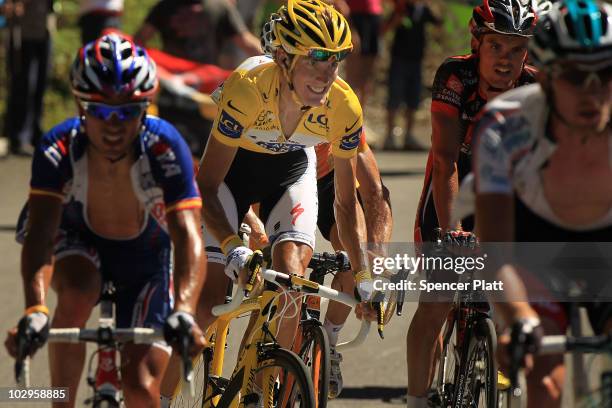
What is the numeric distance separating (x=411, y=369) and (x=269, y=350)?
39.5 inches

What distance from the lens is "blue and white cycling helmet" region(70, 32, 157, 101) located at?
561cm

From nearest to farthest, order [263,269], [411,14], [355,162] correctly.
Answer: [263,269]
[355,162]
[411,14]

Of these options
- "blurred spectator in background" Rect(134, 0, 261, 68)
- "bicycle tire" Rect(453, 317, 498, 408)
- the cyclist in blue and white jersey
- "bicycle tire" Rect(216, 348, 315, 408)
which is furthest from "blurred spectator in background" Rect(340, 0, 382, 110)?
the cyclist in blue and white jersey

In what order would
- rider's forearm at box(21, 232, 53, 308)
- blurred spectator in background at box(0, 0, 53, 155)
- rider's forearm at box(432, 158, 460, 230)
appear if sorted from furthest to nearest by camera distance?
blurred spectator in background at box(0, 0, 53, 155) < rider's forearm at box(432, 158, 460, 230) < rider's forearm at box(21, 232, 53, 308)

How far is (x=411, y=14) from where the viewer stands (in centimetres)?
1780

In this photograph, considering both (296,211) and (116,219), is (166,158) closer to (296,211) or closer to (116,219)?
(116,219)

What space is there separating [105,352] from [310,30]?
6.38 feet

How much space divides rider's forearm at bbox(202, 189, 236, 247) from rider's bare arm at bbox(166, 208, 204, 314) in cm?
105

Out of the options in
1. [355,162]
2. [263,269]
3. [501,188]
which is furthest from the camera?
[355,162]

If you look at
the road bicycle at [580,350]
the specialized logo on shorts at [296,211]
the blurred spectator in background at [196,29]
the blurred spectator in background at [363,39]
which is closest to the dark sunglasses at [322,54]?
the specialized logo on shorts at [296,211]

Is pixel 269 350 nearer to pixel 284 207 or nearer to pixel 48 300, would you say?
pixel 284 207

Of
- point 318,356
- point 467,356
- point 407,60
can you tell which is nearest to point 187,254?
point 318,356

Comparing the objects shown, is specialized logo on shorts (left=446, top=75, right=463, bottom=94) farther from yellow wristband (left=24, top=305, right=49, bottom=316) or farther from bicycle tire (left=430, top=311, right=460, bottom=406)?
yellow wristband (left=24, top=305, right=49, bottom=316)

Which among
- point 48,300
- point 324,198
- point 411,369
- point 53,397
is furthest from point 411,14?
point 53,397
